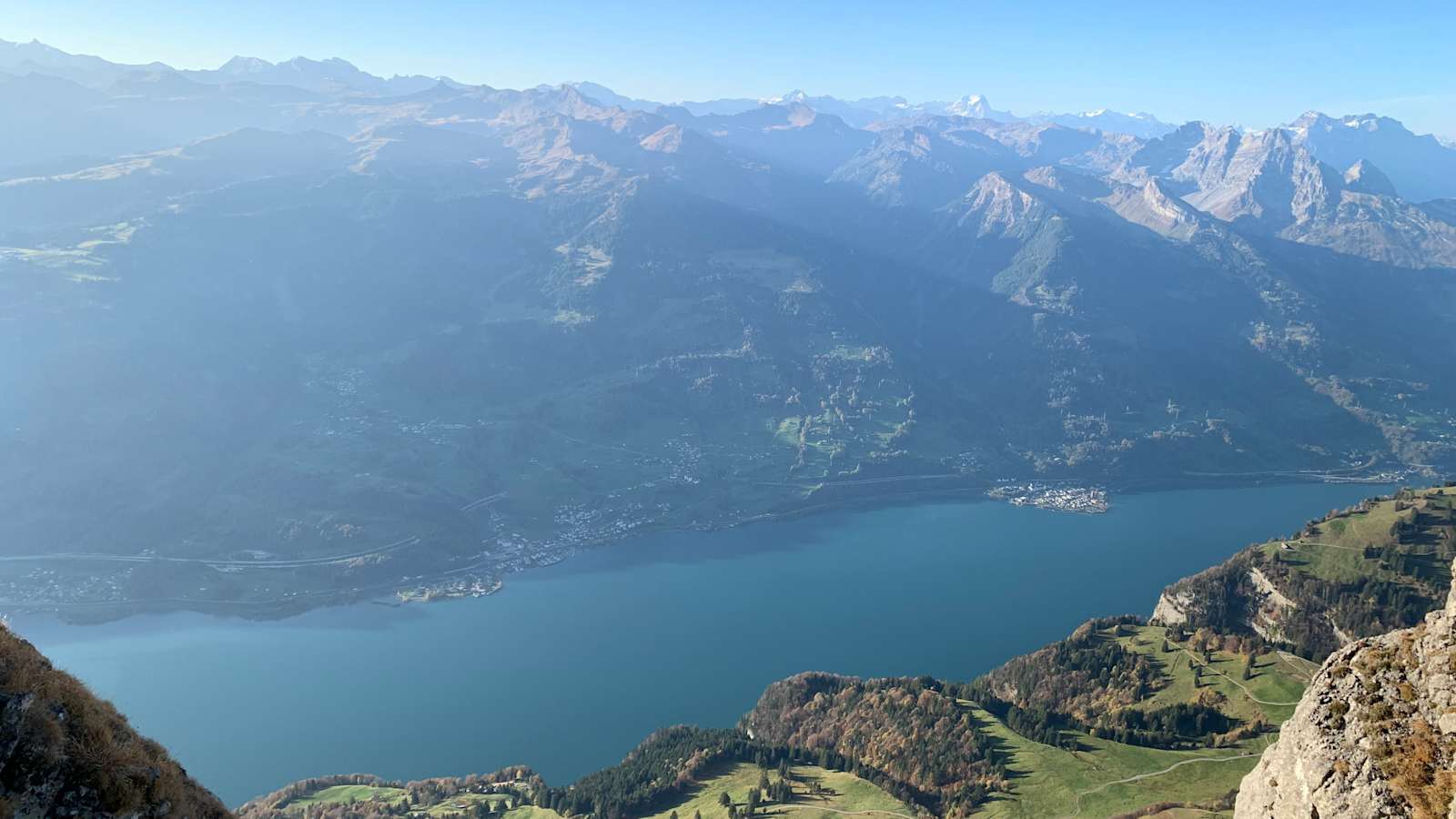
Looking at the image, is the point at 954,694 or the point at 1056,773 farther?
the point at 954,694

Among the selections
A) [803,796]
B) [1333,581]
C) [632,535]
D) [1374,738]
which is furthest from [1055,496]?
[1374,738]

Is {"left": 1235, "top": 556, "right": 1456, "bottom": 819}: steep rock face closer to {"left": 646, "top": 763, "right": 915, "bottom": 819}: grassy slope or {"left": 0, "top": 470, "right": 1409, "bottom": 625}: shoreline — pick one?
{"left": 646, "top": 763, "right": 915, "bottom": 819}: grassy slope

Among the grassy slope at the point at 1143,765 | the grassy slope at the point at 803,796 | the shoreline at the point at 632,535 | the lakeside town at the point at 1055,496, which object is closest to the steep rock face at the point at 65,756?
the grassy slope at the point at 803,796

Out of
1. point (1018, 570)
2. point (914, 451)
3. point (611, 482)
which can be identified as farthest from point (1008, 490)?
point (611, 482)

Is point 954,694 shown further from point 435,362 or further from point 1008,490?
point 435,362

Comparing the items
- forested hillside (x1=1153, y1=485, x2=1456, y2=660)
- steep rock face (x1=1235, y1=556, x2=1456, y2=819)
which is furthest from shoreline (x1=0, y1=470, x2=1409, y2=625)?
steep rock face (x1=1235, y1=556, x2=1456, y2=819)
